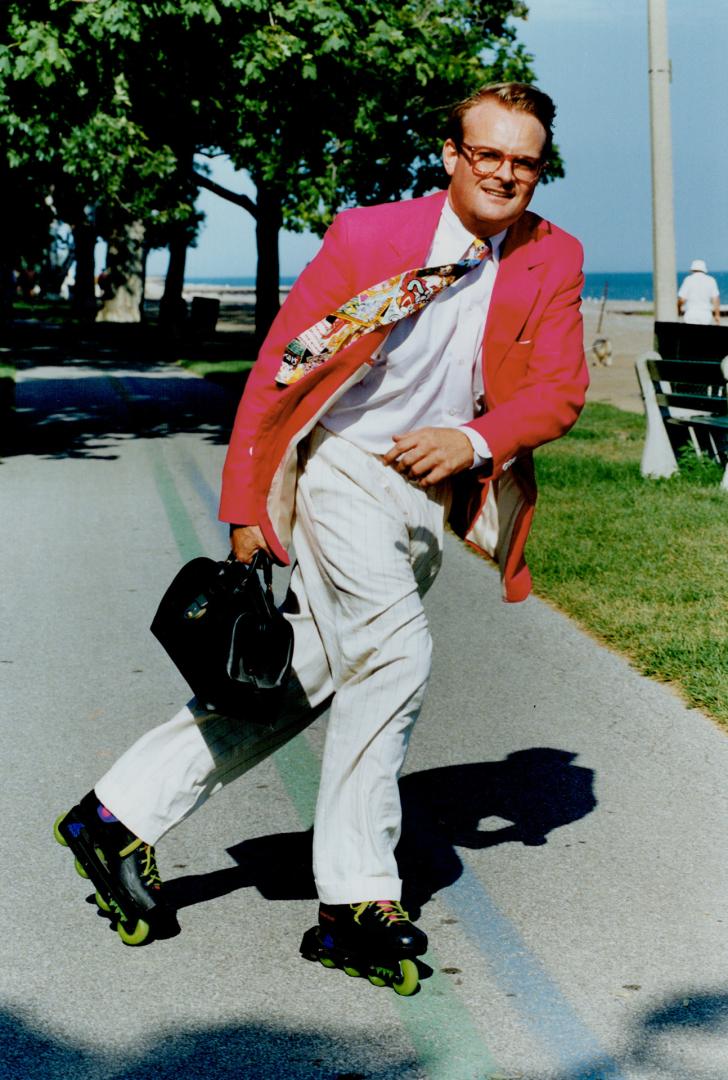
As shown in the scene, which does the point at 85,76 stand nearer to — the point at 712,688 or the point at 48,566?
the point at 48,566

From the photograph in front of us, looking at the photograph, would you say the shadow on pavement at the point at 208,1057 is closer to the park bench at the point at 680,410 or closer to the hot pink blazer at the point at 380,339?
the hot pink blazer at the point at 380,339

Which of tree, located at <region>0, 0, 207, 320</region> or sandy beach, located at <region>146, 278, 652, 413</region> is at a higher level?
tree, located at <region>0, 0, 207, 320</region>

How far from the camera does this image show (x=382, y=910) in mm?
3549

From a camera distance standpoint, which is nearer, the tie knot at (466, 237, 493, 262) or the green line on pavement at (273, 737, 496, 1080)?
the green line on pavement at (273, 737, 496, 1080)

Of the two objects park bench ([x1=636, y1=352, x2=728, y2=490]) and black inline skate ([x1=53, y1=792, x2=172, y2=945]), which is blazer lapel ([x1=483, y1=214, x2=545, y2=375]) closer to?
black inline skate ([x1=53, y1=792, x2=172, y2=945])

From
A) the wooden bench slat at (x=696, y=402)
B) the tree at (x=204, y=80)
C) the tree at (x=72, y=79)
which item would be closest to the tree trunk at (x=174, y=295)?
the tree at (x=204, y=80)

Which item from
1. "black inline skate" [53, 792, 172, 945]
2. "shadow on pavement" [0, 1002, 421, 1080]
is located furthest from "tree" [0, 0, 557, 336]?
"shadow on pavement" [0, 1002, 421, 1080]

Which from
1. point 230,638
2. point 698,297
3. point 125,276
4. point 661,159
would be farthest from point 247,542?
point 125,276

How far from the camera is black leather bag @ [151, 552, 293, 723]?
359 cm

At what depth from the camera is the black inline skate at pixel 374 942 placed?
3508 millimetres

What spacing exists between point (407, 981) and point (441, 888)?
710mm

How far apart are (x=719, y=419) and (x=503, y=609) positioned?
14.1 feet

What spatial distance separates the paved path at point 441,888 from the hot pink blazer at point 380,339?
41.7 inches

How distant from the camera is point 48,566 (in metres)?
9.08
